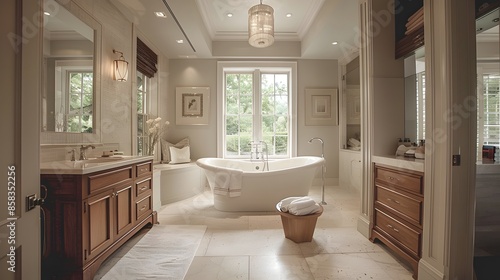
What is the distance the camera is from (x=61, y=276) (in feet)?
4.94

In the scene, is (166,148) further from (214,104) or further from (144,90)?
(214,104)

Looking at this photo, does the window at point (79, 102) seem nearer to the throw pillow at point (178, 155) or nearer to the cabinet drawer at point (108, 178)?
the cabinet drawer at point (108, 178)

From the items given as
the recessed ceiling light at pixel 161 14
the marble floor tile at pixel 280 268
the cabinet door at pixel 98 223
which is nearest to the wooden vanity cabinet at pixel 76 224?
Result: the cabinet door at pixel 98 223

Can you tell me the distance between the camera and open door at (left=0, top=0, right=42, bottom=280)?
76cm

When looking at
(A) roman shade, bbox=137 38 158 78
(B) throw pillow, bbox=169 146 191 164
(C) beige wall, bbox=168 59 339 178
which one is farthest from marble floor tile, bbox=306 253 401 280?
(A) roman shade, bbox=137 38 158 78

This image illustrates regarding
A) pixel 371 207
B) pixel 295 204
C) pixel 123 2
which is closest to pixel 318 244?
pixel 295 204

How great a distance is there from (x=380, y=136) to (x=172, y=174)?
113 inches

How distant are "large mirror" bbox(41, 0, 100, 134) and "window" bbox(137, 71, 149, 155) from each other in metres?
1.14

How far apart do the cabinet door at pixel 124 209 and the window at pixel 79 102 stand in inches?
30.3

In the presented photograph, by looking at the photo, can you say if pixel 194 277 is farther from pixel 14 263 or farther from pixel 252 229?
pixel 14 263

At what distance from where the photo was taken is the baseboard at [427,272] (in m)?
1.48

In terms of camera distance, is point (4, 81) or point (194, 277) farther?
point (194, 277)

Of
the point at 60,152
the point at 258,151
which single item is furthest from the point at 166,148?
the point at 60,152

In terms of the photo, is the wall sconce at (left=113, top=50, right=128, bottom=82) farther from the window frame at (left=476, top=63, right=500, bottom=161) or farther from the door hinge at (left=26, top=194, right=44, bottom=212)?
the window frame at (left=476, top=63, right=500, bottom=161)
